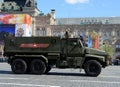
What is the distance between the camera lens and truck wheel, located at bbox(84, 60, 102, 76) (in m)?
21.5

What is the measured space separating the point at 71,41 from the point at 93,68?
2.09 meters

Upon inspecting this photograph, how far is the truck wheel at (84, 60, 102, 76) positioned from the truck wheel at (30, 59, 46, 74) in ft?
8.36

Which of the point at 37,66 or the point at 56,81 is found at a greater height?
the point at 37,66

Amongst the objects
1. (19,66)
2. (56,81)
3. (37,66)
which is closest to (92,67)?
(37,66)

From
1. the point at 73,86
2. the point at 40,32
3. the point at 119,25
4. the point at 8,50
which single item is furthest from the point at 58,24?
the point at 73,86

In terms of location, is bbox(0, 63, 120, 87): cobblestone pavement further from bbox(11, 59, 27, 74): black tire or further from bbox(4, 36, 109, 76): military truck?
bbox(11, 59, 27, 74): black tire

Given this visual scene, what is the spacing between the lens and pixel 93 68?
2161 cm

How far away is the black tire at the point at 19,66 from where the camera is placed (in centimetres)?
2238

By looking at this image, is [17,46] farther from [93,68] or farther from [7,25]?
[7,25]

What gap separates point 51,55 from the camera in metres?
22.4

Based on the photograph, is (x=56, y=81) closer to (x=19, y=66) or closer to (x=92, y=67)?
(x=92, y=67)

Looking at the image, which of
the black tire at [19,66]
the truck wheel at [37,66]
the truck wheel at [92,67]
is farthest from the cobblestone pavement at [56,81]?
the black tire at [19,66]

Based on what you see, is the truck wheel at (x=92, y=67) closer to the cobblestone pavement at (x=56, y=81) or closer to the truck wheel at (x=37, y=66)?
the cobblestone pavement at (x=56, y=81)

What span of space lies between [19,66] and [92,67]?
4.37 metres
